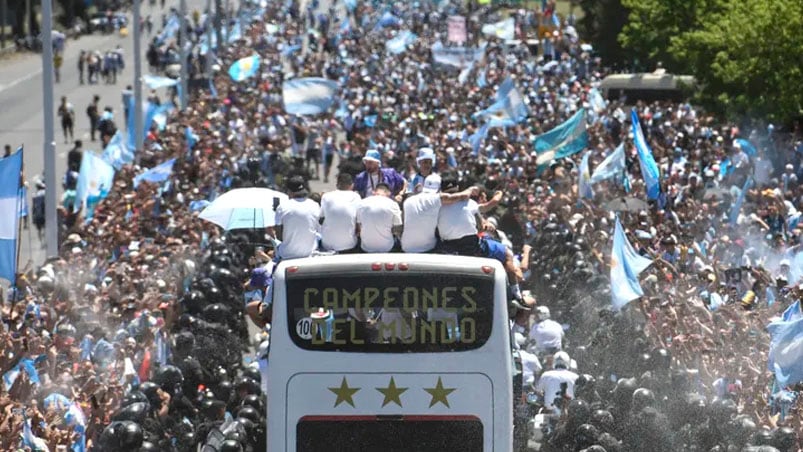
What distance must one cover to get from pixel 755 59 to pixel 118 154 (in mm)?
15219

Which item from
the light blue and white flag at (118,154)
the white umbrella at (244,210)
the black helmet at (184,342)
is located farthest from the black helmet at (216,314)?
the light blue and white flag at (118,154)

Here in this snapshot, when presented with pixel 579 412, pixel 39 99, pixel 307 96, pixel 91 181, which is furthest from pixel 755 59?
pixel 39 99

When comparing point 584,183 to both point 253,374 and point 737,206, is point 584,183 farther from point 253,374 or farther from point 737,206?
point 253,374

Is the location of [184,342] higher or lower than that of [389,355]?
lower

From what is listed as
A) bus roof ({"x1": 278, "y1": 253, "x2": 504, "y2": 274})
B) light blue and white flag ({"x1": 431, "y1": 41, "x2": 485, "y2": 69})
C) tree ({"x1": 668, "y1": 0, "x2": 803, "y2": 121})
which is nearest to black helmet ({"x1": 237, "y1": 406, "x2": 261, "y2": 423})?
bus roof ({"x1": 278, "y1": 253, "x2": 504, "y2": 274})

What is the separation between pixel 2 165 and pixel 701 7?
3361 cm

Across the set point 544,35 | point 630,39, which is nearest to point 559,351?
point 630,39

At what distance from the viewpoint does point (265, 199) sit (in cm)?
2144

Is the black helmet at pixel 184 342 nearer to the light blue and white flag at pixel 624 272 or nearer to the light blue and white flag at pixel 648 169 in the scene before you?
the light blue and white flag at pixel 624 272

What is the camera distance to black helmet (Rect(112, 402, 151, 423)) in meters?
15.7

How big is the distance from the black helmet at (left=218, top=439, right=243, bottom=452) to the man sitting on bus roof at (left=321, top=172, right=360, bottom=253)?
1.78 metres

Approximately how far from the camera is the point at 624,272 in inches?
857

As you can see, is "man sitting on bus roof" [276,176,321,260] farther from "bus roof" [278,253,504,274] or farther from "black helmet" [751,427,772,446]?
"black helmet" [751,427,772,446]

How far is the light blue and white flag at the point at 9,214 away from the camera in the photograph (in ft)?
61.3
